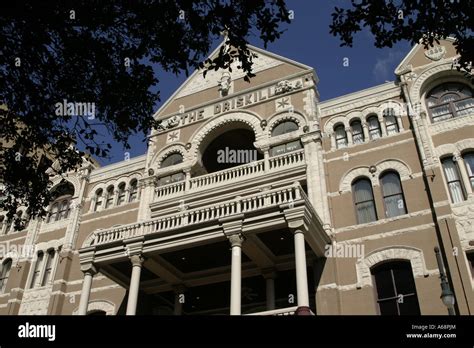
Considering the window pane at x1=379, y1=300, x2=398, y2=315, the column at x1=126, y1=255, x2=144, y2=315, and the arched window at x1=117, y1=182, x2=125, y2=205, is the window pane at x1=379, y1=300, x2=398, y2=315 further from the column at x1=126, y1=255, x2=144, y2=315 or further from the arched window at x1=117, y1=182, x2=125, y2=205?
the arched window at x1=117, y1=182, x2=125, y2=205

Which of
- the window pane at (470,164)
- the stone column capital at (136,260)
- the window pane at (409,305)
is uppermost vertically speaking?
the window pane at (470,164)

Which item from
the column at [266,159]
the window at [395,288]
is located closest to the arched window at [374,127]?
the column at [266,159]

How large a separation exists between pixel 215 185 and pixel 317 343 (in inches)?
648

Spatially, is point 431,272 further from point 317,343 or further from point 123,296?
point 123,296

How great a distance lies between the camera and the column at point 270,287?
1835 centimetres

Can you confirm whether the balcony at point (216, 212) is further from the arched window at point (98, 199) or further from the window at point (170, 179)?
the arched window at point (98, 199)

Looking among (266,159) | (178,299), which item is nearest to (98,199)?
(178,299)

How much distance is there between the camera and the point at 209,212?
18.8 m

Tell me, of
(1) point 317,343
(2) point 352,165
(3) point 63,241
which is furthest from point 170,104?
(1) point 317,343

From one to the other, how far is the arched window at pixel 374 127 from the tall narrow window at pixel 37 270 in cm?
1905

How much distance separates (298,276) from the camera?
1580 cm

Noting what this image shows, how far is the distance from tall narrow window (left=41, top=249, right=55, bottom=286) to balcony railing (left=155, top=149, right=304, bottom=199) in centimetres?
756

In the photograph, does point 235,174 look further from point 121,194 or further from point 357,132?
point 121,194

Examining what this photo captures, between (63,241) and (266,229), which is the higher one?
(63,241)
